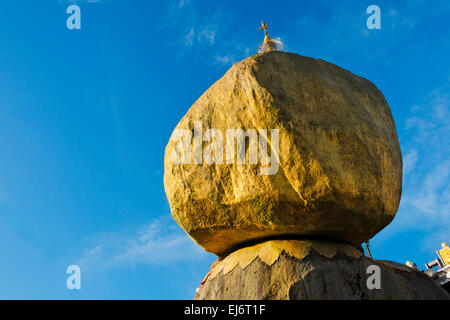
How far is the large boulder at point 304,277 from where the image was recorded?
2928 millimetres

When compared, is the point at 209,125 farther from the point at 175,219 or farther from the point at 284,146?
the point at 175,219

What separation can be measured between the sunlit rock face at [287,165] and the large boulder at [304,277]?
0.68 feet

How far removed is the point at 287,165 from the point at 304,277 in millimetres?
939

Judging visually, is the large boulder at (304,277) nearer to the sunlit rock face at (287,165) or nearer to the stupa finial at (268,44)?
the sunlit rock face at (287,165)

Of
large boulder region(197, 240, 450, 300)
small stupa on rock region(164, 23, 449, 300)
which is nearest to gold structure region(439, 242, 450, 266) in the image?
small stupa on rock region(164, 23, 449, 300)

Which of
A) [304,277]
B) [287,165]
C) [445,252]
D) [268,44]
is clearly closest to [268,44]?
[268,44]

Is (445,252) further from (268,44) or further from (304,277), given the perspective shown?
(304,277)

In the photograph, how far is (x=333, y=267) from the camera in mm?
3072

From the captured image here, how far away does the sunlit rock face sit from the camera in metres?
3.18

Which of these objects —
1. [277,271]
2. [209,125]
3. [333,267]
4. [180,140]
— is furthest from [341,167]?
[180,140]
